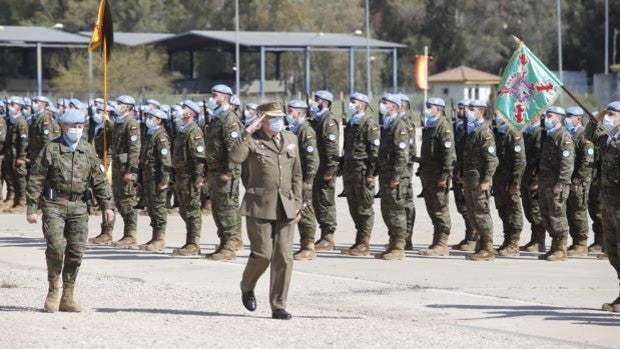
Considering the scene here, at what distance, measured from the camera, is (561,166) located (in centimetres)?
1667

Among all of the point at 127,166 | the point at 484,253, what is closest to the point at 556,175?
the point at 484,253

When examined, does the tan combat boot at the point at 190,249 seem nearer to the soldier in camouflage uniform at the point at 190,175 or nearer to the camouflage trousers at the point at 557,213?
the soldier in camouflage uniform at the point at 190,175

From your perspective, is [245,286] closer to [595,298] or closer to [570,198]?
[595,298]

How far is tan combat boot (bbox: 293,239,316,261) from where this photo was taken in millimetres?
16922

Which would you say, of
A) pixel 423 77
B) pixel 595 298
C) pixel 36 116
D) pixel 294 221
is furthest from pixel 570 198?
pixel 423 77

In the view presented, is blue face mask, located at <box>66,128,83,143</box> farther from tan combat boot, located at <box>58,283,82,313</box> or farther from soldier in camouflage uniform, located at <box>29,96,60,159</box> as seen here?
soldier in camouflage uniform, located at <box>29,96,60,159</box>

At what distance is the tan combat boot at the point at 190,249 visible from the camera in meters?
17.2

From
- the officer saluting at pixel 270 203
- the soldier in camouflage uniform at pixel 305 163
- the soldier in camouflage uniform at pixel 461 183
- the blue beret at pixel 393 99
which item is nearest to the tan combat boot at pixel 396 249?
the soldier in camouflage uniform at pixel 305 163

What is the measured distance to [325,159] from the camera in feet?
57.1

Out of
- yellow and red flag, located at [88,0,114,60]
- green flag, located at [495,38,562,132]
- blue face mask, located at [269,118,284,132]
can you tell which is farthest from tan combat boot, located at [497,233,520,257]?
yellow and red flag, located at [88,0,114,60]

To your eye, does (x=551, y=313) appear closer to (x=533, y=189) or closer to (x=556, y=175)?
(x=556, y=175)

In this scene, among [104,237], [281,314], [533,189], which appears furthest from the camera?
[104,237]

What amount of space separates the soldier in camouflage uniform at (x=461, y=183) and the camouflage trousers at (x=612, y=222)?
15.8 ft

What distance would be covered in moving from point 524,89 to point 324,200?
3396 millimetres
